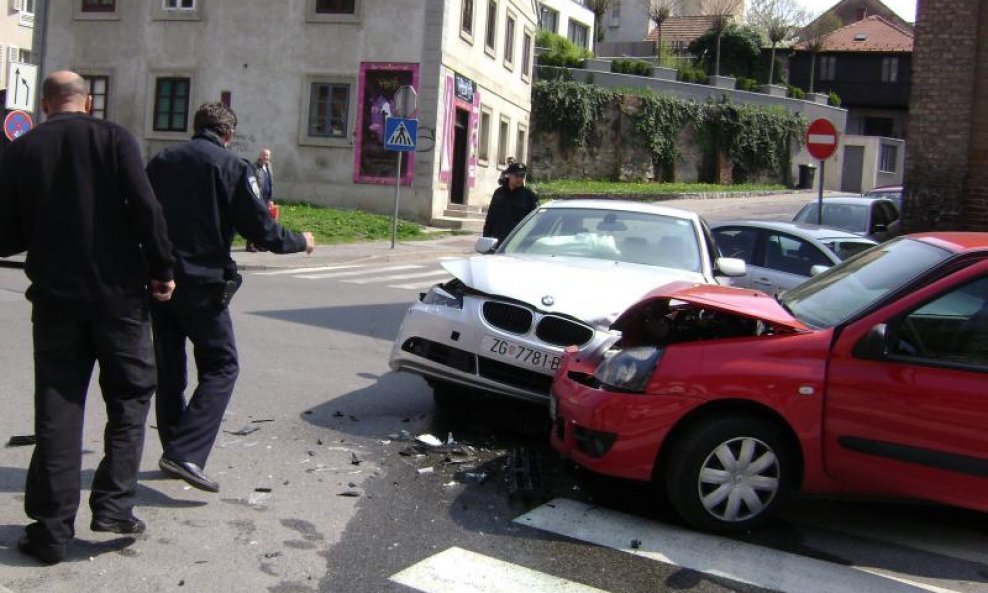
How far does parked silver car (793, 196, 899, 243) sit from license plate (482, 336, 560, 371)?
42.2 ft

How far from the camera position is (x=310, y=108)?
26750mm

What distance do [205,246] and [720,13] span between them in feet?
202

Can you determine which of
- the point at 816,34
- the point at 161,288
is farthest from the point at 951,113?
the point at 816,34

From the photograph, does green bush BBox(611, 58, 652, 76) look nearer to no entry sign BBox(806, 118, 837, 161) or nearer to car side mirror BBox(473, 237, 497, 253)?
no entry sign BBox(806, 118, 837, 161)

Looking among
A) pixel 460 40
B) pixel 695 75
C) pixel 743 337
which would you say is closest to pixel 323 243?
pixel 460 40

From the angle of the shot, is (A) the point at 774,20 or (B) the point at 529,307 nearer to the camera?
(B) the point at 529,307

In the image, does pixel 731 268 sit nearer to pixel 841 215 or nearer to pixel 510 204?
pixel 510 204

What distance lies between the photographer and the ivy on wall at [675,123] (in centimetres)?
4131

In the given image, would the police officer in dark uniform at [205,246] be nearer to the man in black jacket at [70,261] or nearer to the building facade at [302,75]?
the man in black jacket at [70,261]

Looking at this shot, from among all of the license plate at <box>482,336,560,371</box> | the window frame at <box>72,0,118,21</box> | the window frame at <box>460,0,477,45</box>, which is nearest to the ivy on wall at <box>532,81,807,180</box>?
the window frame at <box>460,0,477,45</box>

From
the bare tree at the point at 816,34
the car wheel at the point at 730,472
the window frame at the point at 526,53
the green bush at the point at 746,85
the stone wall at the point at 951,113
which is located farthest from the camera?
the bare tree at the point at 816,34

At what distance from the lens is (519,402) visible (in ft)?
20.3

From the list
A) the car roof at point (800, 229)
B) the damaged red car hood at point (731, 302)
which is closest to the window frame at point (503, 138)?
the car roof at point (800, 229)

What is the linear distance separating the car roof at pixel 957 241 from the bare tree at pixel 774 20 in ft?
181
